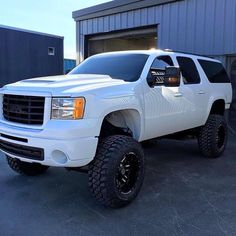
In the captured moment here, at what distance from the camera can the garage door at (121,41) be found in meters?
12.3

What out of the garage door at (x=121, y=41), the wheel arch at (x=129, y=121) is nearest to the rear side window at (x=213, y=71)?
the wheel arch at (x=129, y=121)

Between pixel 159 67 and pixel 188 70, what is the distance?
1117 millimetres

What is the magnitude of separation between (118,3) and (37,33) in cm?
668

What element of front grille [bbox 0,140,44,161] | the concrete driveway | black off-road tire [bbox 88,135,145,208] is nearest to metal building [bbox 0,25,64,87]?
the concrete driveway

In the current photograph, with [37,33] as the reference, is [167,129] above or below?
below

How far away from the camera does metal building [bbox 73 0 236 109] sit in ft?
31.5

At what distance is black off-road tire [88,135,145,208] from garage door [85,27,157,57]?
25.6ft

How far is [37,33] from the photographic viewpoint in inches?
688

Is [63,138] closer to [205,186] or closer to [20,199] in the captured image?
[20,199]

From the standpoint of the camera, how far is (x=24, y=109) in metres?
4.26

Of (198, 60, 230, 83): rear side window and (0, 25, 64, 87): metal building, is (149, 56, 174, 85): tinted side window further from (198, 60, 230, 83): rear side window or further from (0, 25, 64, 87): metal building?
(0, 25, 64, 87): metal building

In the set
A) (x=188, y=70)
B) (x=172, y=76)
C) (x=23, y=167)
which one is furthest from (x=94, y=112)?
(x=188, y=70)

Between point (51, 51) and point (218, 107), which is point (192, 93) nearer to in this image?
point (218, 107)

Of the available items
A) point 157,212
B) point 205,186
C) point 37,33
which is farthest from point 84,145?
point 37,33
